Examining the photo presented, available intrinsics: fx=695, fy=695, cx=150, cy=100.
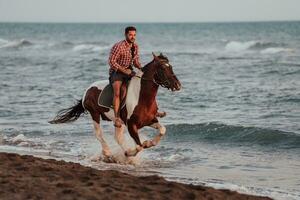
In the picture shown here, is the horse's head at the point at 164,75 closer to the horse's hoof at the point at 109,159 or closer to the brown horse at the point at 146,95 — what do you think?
the brown horse at the point at 146,95

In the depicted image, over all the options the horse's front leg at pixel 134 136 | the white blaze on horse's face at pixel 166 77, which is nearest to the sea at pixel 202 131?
the horse's front leg at pixel 134 136

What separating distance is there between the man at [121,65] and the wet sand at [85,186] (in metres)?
1.91

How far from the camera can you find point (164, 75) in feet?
35.7

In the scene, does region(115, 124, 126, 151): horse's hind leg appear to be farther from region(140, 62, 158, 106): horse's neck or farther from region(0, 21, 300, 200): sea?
region(140, 62, 158, 106): horse's neck

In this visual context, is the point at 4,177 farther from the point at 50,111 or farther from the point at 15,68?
the point at 15,68

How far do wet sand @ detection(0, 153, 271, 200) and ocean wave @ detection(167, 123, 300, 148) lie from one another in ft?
19.9

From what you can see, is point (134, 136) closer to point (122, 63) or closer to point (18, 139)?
point (122, 63)

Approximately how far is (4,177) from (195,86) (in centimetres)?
1819

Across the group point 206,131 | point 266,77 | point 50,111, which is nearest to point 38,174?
point 206,131

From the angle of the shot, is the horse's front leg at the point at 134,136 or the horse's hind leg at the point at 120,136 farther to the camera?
the horse's hind leg at the point at 120,136

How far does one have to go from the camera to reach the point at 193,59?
147ft

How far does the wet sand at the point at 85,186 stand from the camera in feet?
26.3

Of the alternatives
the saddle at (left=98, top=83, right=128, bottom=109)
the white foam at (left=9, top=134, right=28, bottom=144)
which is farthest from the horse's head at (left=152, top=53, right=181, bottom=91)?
the white foam at (left=9, top=134, right=28, bottom=144)

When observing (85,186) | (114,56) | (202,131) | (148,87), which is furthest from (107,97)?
(202,131)
